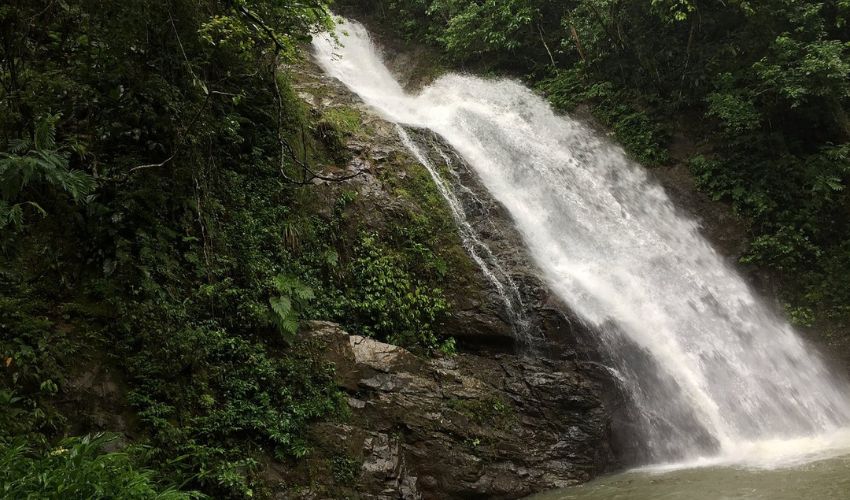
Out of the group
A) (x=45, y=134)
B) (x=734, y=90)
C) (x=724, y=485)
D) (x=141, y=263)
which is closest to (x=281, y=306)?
(x=141, y=263)

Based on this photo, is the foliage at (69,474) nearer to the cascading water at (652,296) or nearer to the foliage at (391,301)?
the foliage at (391,301)

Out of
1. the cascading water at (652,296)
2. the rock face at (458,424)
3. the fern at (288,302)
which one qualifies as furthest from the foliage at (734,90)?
the fern at (288,302)

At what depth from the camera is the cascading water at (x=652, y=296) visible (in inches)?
323

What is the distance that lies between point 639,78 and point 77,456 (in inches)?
629

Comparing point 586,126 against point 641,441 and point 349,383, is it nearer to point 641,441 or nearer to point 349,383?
point 641,441

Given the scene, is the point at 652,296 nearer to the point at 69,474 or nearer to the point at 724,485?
the point at 724,485

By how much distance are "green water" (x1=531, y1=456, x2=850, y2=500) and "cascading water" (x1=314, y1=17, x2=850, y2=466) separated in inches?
32.1

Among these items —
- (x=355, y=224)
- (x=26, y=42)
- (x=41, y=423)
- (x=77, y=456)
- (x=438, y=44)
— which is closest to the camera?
(x=77, y=456)

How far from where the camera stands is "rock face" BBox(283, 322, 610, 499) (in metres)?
6.14

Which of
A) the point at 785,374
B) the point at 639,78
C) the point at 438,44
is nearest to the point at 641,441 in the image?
the point at 785,374

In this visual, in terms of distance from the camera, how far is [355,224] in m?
8.55

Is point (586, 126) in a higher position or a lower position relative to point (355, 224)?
higher

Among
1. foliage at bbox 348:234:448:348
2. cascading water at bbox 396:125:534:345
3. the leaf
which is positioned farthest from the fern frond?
cascading water at bbox 396:125:534:345

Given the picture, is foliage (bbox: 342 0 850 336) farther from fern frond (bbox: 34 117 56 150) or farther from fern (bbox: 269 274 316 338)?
fern frond (bbox: 34 117 56 150)
